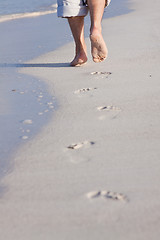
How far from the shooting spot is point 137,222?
143 cm

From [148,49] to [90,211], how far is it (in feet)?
8.85

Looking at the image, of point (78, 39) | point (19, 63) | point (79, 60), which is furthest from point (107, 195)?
point (19, 63)

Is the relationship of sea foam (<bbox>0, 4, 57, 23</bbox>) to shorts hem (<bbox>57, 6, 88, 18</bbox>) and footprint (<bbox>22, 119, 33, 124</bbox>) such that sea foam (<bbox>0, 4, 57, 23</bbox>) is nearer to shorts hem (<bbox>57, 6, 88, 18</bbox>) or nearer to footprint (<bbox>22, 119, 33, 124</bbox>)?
shorts hem (<bbox>57, 6, 88, 18</bbox>)

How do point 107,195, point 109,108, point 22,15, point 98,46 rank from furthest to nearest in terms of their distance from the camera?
point 22,15 → point 98,46 → point 109,108 → point 107,195

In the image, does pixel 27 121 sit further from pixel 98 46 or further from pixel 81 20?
pixel 81 20

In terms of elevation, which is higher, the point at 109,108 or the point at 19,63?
the point at 109,108

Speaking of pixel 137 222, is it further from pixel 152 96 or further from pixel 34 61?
pixel 34 61

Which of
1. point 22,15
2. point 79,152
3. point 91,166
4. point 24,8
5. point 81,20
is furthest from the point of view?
point 24,8

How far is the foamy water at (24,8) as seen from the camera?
8.16 m

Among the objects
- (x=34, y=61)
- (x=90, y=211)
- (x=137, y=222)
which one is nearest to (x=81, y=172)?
(x=90, y=211)

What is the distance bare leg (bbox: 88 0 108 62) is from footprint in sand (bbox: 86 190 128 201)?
1.82 metres

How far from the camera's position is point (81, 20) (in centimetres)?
369

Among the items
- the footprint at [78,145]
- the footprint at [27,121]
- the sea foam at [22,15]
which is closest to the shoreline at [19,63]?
the footprint at [27,121]

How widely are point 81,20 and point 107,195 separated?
7.57 ft
